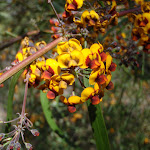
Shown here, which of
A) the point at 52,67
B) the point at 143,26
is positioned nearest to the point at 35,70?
the point at 52,67

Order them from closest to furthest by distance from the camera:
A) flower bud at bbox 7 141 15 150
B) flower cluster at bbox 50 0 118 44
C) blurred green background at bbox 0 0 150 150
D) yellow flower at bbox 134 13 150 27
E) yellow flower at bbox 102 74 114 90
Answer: flower bud at bbox 7 141 15 150 < yellow flower at bbox 102 74 114 90 < flower cluster at bbox 50 0 118 44 < yellow flower at bbox 134 13 150 27 < blurred green background at bbox 0 0 150 150

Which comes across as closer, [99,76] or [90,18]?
[99,76]

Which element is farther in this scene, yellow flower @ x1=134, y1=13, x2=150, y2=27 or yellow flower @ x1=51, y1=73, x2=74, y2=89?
yellow flower @ x1=134, y1=13, x2=150, y2=27

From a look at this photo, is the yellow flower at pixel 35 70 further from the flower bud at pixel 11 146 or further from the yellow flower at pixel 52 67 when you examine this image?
the flower bud at pixel 11 146

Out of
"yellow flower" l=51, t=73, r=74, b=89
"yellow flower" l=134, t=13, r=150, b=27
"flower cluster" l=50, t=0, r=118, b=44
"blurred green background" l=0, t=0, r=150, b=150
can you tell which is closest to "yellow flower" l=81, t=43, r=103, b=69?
"yellow flower" l=51, t=73, r=74, b=89

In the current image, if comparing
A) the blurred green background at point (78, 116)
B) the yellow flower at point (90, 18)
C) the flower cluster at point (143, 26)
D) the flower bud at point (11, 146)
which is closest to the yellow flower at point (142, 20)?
the flower cluster at point (143, 26)

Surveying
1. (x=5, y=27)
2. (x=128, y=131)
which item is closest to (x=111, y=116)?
(x=128, y=131)

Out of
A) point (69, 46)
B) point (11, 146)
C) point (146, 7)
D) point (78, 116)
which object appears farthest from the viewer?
point (78, 116)

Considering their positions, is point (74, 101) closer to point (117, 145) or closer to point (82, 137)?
point (117, 145)

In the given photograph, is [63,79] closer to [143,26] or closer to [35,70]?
[35,70]

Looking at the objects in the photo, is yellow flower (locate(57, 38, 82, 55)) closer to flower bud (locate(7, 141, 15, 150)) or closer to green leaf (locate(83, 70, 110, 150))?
green leaf (locate(83, 70, 110, 150))
